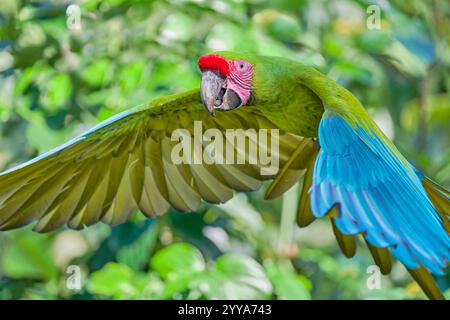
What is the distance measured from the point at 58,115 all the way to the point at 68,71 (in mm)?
192

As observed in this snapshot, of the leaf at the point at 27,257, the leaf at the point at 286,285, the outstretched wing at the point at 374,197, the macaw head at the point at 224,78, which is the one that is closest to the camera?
the outstretched wing at the point at 374,197

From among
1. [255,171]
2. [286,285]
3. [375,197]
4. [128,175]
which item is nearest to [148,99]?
[128,175]

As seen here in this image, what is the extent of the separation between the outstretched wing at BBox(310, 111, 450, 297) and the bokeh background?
1.56 feet

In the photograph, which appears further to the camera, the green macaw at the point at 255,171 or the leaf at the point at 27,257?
the leaf at the point at 27,257

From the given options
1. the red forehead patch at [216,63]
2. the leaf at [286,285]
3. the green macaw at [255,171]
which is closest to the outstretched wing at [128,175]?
the green macaw at [255,171]

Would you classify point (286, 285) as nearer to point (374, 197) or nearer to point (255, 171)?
point (255, 171)

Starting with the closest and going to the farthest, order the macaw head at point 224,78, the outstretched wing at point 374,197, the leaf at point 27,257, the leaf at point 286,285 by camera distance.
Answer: the outstretched wing at point 374,197, the macaw head at point 224,78, the leaf at point 286,285, the leaf at point 27,257

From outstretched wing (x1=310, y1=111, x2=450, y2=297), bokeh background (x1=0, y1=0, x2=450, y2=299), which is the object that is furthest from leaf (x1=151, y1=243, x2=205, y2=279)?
outstretched wing (x1=310, y1=111, x2=450, y2=297)

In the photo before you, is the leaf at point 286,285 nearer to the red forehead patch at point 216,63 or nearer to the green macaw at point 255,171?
the green macaw at point 255,171

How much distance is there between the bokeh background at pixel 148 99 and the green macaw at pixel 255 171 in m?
0.14

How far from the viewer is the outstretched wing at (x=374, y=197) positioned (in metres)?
1.76

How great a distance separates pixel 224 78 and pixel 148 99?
0.39 metres

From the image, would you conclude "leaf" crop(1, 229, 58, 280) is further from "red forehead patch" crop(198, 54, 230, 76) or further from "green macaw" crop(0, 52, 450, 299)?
"red forehead patch" crop(198, 54, 230, 76)

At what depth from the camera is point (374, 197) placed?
74.4 inches
